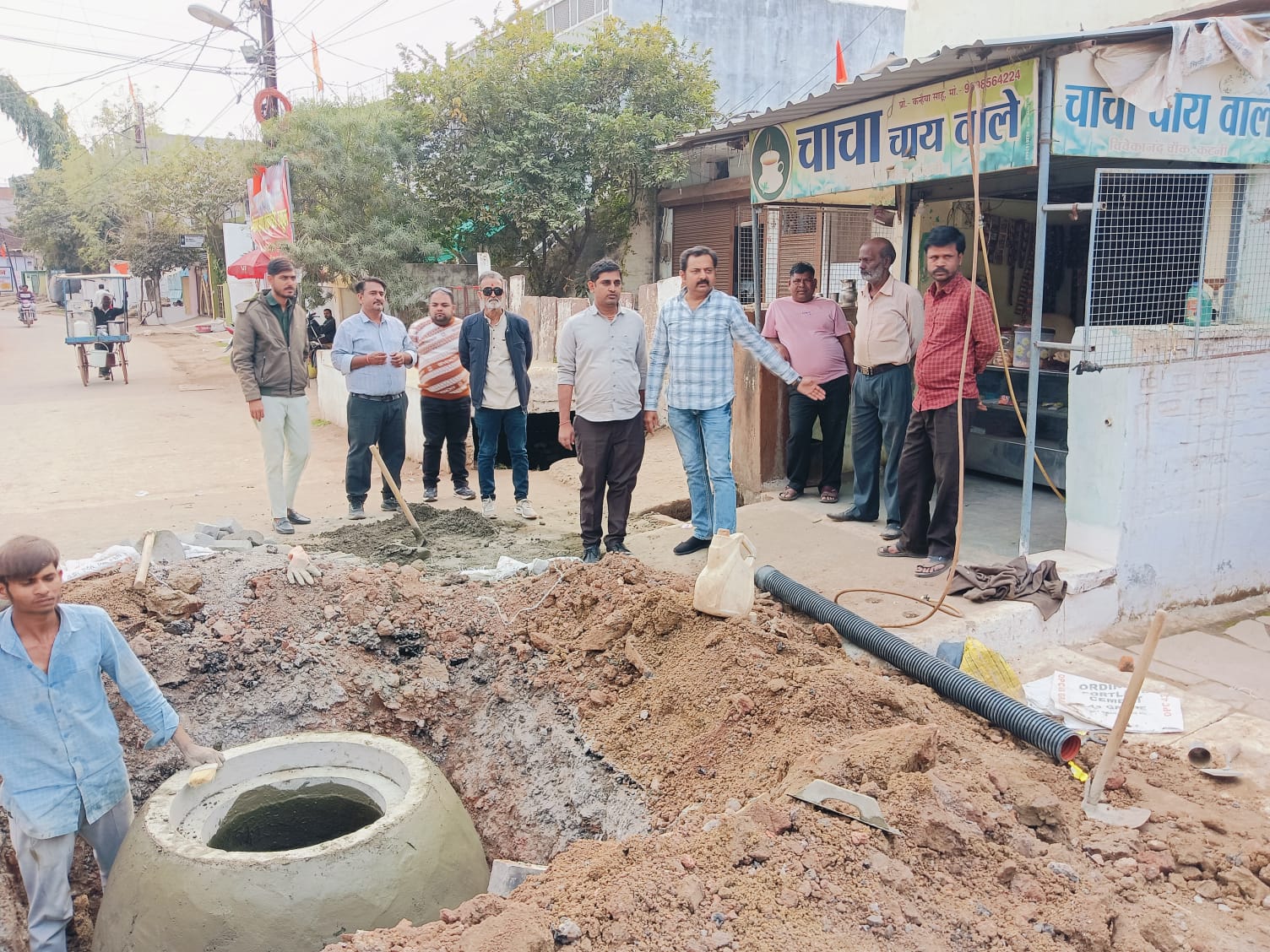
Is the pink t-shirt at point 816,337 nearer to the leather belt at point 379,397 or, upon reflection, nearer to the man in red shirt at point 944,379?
the man in red shirt at point 944,379

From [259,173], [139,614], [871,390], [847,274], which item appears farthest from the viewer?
[259,173]

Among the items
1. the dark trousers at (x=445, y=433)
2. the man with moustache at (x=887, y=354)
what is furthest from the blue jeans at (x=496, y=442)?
the man with moustache at (x=887, y=354)

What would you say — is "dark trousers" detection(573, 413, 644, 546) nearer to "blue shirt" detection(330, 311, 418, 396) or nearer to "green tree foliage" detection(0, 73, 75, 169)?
"blue shirt" detection(330, 311, 418, 396)

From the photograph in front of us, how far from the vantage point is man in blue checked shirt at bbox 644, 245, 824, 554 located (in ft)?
18.1

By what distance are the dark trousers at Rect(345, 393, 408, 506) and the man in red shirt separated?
3.90m

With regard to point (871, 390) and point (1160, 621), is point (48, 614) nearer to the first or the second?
point (1160, 621)

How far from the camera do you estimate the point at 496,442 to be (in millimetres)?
7469

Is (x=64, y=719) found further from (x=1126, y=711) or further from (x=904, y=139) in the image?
(x=904, y=139)

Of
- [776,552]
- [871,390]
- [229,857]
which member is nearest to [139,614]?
[229,857]

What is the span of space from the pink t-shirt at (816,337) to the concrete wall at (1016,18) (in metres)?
2.77

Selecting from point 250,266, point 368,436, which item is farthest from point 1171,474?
point 250,266

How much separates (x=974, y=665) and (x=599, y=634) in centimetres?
174

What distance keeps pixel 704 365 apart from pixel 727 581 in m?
1.71

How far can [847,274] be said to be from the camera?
9.20 metres
